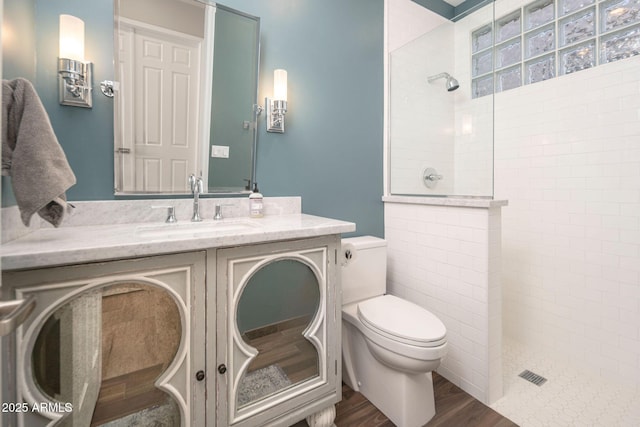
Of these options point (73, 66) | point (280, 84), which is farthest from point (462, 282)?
point (73, 66)

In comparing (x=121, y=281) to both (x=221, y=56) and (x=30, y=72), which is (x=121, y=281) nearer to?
(x=30, y=72)

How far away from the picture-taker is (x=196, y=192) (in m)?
1.46

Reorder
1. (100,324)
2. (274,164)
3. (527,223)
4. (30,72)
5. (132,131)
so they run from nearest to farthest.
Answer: (100,324), (30,72), (132,131), (274,164), (527,223)

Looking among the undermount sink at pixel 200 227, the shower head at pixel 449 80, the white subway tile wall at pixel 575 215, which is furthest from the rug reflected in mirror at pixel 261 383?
the shower head at pixel 449 80

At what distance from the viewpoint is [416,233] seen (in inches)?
78.5

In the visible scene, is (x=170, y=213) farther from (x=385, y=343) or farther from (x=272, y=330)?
(x=385, y=343)

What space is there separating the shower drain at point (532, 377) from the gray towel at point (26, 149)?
8.02 ft

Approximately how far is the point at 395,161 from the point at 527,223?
1.07m

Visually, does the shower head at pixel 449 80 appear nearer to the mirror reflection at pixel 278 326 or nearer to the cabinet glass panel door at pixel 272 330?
the cabinet glass panel door at pixel 272 330

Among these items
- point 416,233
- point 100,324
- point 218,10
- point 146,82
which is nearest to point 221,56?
point 218,10

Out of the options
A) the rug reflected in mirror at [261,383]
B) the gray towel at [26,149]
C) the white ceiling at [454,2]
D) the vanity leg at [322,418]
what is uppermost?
the white ceiling at [454,2]

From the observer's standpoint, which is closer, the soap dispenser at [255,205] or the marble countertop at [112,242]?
the marble countertop at [112,242]

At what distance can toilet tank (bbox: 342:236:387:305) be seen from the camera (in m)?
1.77

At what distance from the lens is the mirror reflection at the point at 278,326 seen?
1144 millimetres
